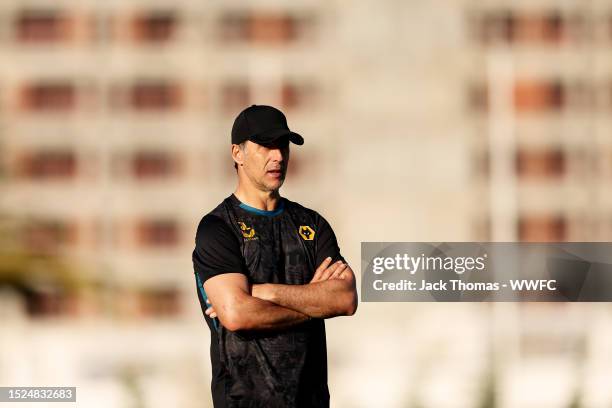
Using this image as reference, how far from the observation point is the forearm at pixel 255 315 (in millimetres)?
4629

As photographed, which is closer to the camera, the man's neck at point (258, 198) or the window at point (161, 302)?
the man's neck at point (258, 198)

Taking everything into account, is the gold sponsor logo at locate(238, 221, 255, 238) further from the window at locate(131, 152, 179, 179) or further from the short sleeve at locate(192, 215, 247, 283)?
the window at locate(131, 152, 179, 179)

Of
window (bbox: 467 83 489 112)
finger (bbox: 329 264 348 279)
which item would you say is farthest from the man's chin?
window (bbox: 467 83 489 112)

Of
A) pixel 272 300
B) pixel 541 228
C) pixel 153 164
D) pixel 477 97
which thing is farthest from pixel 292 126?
pixel 272 300

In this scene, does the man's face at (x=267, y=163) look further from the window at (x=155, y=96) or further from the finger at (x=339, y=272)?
the window at (x=155, y=96)

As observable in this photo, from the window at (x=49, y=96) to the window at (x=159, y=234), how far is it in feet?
33.8

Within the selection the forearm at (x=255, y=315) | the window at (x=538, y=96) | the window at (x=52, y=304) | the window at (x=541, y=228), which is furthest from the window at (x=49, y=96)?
the forearm at (x=255, y=315)

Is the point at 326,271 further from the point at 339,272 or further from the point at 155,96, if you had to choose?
the point at 155,96

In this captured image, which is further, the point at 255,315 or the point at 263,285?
the point at 263,285

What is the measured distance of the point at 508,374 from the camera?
18.9ft

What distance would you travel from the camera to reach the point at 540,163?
235ft

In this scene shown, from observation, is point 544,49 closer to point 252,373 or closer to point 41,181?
point 41,181

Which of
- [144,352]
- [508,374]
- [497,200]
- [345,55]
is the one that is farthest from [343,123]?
[508,374]

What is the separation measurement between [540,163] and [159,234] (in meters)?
27.7
